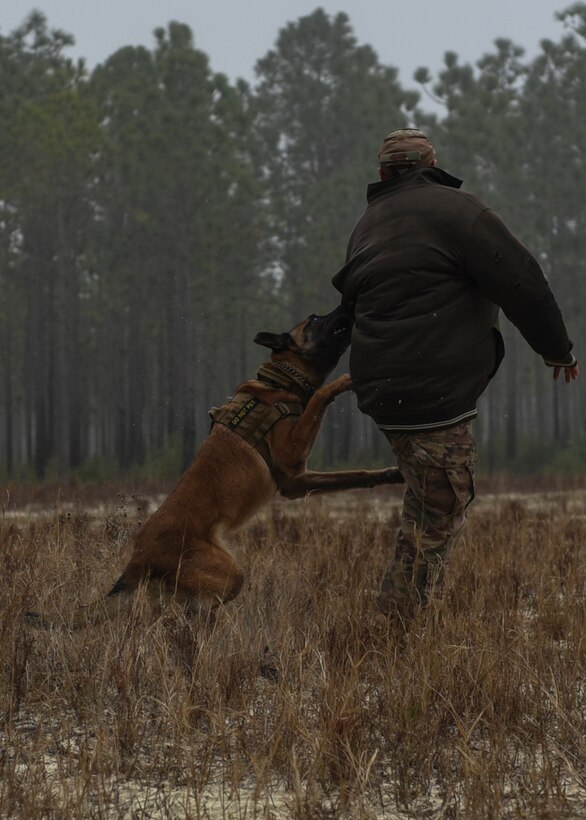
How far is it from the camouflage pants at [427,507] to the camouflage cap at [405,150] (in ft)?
3.91

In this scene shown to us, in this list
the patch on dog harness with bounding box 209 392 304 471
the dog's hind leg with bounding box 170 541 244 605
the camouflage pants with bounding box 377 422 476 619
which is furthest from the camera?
the patch on dog harness with bounding box 209 392 304 471

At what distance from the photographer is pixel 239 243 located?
102ft

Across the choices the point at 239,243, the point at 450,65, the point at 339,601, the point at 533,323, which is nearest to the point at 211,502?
the point at 339,601

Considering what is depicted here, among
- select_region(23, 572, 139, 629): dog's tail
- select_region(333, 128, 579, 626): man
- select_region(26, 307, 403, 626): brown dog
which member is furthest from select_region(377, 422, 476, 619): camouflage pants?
select_region(23, 572, 139, 629): dog's tail

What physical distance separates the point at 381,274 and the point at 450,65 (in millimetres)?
32979

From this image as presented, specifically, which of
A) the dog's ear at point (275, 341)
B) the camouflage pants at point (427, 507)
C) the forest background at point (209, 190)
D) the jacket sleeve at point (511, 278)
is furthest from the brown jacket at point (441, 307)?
the forest background at point (209, 190)

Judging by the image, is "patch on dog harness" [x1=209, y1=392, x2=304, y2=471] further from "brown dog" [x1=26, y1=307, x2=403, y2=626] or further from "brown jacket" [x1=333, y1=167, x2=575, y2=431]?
"brown jacket" [x1=333, y1=167, x2=575, y2=431]

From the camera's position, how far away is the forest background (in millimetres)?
29719

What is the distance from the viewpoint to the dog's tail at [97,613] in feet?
14.1

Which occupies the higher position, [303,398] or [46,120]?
[46,120]

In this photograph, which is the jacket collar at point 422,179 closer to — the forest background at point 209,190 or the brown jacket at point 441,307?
the brown jacket at point 441,307

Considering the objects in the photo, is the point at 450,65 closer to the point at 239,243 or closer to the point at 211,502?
the point at 239,243

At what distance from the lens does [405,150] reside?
4418mm

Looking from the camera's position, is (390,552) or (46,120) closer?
(390,552)
